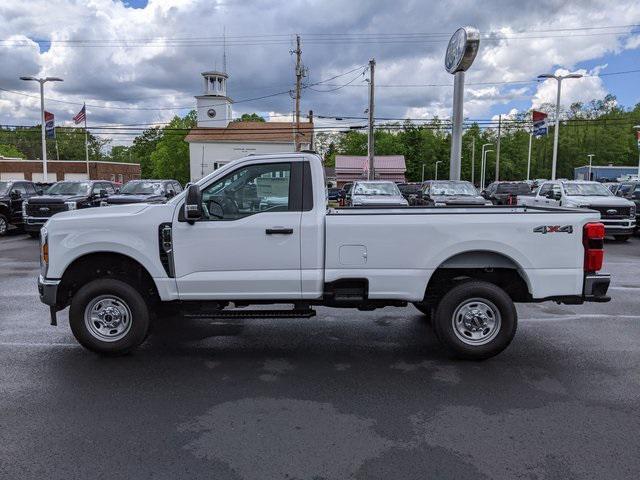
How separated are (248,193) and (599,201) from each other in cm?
1504

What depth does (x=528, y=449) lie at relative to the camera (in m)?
3.68

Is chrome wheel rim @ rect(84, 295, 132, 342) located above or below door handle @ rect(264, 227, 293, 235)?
below

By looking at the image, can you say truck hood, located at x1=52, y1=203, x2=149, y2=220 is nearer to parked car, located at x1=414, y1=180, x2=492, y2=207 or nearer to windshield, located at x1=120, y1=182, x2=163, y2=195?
windshield, located at x1=120, y1=182, x2=163, y2=195

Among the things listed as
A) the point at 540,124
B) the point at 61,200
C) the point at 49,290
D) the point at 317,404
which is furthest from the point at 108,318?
the point at 540,124

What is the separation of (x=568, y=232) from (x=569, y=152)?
10633 centimetres

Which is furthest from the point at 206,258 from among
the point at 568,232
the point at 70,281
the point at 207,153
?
the point at 207,153

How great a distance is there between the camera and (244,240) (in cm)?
528

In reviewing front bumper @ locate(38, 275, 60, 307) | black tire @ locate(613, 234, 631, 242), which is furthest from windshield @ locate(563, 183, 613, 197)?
front bumper @ locate(38, 275, 60, 307)

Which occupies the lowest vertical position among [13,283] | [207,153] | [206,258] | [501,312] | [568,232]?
[13,283]

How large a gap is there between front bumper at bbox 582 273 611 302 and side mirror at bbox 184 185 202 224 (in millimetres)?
3966

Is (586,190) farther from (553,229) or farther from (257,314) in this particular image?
(257,314)

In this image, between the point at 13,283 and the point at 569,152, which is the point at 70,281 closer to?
the point at 13,283

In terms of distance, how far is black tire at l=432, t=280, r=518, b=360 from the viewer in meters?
5.34

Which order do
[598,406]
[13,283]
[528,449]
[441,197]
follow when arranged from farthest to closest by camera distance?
[441,197]
[13,283]
[598,406]
[528,449]
